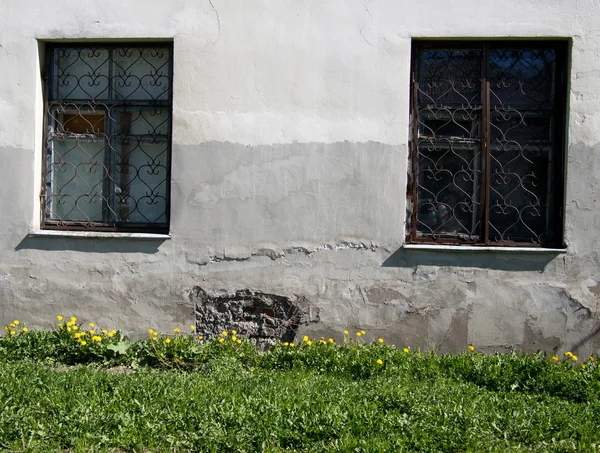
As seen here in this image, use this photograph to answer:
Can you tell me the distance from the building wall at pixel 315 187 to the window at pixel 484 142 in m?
0.20

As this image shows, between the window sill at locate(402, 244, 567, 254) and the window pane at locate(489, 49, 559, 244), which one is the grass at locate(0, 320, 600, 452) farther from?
the window pane at locate(489, 49, 559, 244)

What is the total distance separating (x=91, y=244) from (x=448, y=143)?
3244 millimetres

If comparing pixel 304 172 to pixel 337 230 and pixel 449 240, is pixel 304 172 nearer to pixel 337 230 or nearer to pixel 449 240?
pixel 337 230

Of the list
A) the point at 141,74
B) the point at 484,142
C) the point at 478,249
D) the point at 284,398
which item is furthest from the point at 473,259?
the point at 141,74

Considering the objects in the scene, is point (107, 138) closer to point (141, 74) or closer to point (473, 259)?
point (141, 74)

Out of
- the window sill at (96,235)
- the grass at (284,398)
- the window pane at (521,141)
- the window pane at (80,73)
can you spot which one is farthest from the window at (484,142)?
the window pane at (80,73)

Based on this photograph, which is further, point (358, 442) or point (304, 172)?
point (304, 172)

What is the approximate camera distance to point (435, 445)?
352cm

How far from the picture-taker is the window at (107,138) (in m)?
5.86

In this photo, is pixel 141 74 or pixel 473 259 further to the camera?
pixel 141 74

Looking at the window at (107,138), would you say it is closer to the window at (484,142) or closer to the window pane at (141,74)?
the window pane at (141,74)

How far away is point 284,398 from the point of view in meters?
4.05

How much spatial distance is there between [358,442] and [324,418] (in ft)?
0.98

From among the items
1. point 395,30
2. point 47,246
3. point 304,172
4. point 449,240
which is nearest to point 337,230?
point 304,172
